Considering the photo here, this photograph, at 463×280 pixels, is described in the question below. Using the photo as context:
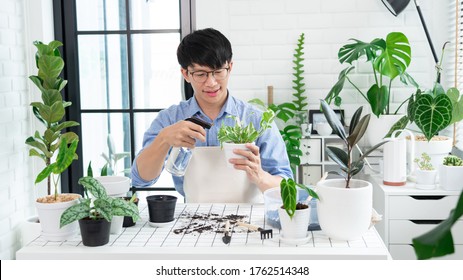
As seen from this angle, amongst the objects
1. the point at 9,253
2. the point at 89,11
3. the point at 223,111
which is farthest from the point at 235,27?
the point at 9,253

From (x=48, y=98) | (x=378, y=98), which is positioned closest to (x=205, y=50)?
(x=48, y=98)

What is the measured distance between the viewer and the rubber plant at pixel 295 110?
12.5ft

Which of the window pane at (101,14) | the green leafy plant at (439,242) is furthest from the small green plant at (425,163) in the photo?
the green leafy plant at (439,242)

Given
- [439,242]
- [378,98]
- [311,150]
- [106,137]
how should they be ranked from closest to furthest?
1. [439,242]
2. [378,98]
3. [311,150]
4. [106,137]

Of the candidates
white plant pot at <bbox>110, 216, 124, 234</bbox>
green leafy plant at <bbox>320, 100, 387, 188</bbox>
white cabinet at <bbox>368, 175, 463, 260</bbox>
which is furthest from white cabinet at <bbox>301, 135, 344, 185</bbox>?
white plant pot at <bbox>110, 216, 124, 234</bbox>

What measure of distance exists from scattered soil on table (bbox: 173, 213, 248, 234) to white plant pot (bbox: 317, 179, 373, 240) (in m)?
0.34

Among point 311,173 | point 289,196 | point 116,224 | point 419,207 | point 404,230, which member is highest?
point 289,196

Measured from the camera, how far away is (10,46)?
3.61m

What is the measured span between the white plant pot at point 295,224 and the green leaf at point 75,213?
24.6 inches

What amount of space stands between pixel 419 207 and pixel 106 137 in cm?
232

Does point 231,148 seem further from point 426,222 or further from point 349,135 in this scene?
point 426,222

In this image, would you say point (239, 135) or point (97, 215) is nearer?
point (97, 215)

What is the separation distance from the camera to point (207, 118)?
9.34 feet

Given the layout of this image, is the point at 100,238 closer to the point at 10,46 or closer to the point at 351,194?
the point at 351,194
